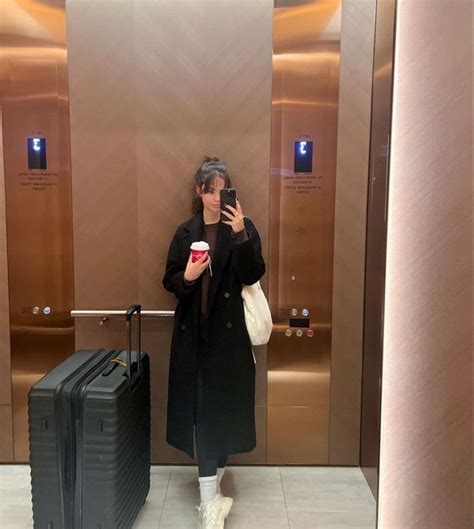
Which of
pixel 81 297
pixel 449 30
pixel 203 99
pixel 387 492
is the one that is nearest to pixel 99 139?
pixel 203 99

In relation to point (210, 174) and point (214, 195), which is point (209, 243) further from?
point (210, 174)

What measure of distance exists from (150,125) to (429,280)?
177cm

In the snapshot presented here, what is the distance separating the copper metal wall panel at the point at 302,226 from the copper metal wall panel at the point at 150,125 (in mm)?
85

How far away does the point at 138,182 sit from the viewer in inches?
114

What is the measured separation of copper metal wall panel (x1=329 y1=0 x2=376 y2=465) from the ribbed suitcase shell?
1.32 m

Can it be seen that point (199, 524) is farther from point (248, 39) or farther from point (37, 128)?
point (248, 39)

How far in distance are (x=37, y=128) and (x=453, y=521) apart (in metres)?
2.62

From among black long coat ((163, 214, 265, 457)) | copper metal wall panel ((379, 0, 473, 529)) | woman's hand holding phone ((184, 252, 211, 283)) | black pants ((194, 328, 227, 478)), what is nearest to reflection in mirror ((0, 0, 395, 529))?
black pants ((194, 328, 227, 478))

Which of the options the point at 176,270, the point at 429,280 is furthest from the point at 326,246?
the point at 429,280

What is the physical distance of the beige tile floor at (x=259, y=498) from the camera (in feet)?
8.41

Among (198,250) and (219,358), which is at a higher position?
(198,250)

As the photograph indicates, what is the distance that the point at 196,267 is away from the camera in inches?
94.3

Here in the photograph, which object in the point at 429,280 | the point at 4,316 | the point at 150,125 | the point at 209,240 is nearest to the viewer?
the point at 429,280

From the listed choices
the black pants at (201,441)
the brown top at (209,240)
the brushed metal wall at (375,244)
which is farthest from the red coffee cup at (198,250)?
the brushed metal wall at (375,244)
